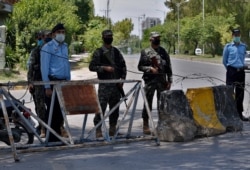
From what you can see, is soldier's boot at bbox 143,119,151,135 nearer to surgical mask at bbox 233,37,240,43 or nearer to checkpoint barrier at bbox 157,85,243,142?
checkpoint barrier at bbox 157,85,243,142

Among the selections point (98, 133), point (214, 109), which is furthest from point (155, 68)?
point (98, 133)

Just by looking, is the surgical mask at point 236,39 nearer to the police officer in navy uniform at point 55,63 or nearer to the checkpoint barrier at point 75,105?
the checkpoint barrier at point 75,105

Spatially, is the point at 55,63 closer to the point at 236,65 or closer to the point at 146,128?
the point at 146,128

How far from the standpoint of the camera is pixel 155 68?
34.0 feet

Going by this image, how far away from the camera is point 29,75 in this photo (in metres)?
10.3

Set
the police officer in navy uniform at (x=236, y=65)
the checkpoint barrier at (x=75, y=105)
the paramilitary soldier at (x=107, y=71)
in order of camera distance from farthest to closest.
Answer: the police officer in navy uniform at (x=236, y=65) → the paramilitary soldier at (x=107, y=71) → the checkpoint barrier at (x=75, y=105)

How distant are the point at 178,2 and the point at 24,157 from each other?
102 metres

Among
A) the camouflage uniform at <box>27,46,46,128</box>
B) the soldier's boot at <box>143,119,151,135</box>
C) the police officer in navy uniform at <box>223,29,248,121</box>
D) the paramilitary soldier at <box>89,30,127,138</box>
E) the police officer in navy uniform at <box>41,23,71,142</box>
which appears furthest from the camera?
the police officer in navy uniform at <box>223,29,248,121</box>

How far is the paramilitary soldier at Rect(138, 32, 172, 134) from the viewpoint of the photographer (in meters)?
10.4

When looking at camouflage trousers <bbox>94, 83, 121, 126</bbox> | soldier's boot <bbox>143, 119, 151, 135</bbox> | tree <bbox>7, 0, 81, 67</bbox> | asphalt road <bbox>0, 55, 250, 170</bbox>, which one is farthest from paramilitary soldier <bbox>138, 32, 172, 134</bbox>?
tree <bbox>7, 0, 81, 67</bbox>

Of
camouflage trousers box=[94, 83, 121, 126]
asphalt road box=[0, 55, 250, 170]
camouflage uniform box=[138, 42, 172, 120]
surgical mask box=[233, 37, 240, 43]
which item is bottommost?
asphalt road box=[0, 55, 250, 170]

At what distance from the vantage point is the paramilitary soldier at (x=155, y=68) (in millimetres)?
10375

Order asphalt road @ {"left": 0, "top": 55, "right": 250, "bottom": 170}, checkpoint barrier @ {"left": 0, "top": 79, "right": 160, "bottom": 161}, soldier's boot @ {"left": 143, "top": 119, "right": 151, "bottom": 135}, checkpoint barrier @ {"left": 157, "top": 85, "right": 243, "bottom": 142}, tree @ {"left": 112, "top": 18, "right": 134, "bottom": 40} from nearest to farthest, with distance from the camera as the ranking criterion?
asphalt road @ {"left": 0, "top": 55, "right": 250, "bottom": 170} < checkpoint barrier @ {"left": 0, "top": 79, "right": 160, "bottom": 161} < checkpoint barrier @ {"left": 157, "top": 85, "right": 243, "bottom": 142} < soldier's boot @ {"left": 143, "top": 119, "right": 151, "bottom": 135} < tree @ {"left": 112, "top": 18, "right": 134, "bottom": 40}

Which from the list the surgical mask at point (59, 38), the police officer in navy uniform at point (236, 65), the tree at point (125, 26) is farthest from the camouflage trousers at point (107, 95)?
the tree at point (125, 26)
